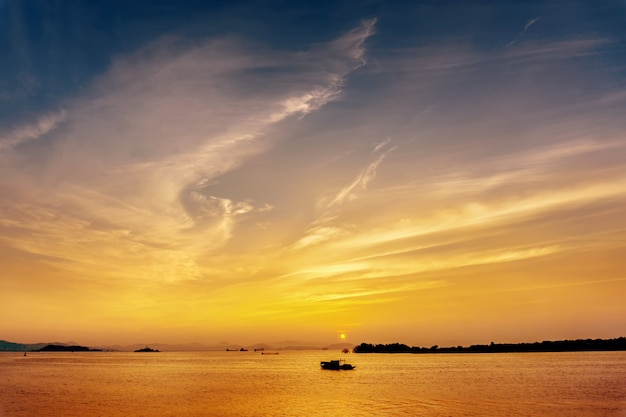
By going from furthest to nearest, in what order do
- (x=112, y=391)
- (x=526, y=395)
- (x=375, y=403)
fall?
(x=112, y=391) < (x=526, y=395) < (x=375, y=403)

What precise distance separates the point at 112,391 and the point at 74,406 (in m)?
20.2

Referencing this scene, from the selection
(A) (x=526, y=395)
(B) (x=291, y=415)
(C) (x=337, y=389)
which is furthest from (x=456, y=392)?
(B) (x=291, y=415)

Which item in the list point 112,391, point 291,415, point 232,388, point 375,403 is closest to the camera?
point 291,415

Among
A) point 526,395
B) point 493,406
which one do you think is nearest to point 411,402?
point 493,406

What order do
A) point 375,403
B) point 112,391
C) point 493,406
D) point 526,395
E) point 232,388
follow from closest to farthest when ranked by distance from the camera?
point 493,406 < point 375,403 < point 526,395 < point 112,391 < point 232,388

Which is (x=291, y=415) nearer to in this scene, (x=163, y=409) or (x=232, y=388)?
(x=163, y=409)

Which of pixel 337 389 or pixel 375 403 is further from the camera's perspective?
pixel 337 389

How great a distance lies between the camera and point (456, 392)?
7481 cm

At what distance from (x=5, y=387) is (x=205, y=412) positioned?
177ft

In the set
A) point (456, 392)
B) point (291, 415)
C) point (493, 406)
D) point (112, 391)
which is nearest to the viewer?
point (291, 415)

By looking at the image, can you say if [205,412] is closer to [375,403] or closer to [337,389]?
[375,403]

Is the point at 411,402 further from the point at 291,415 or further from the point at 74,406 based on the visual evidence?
the point at 74,406

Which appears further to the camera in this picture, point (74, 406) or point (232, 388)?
point (232, 388)

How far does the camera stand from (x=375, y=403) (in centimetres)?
6275
